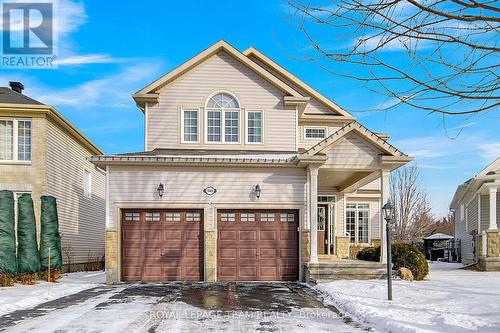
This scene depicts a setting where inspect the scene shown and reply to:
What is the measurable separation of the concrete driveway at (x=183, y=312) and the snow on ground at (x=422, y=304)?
55 cm

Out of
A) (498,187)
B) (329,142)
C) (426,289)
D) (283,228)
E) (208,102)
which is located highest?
(208,102)

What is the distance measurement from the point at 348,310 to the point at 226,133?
9604 millimetres

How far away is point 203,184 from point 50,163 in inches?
270

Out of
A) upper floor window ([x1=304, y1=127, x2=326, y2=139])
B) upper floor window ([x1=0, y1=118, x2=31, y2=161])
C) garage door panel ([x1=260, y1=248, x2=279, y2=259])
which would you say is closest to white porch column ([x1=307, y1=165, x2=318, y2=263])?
garage door panel ([x1=260, y1=248, x2=279, y2=259])

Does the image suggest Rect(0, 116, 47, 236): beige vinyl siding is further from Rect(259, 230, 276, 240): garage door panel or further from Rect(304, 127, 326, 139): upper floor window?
Rect(304, 127, 326, 139): upper floor window

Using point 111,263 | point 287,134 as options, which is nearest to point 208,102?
point 287,134

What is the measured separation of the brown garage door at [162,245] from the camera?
15594mm

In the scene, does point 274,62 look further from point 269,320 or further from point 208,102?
point 269,320

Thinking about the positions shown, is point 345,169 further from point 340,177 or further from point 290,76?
point 290,76

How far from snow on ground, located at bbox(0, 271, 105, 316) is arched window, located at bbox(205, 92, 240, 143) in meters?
6.49

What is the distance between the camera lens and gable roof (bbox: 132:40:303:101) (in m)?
18.2

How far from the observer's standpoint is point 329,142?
15.3 meters

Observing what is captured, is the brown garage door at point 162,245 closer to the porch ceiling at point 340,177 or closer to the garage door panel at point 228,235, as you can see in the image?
the garage door panel at point 228,235

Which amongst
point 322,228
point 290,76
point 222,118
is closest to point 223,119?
point 222,118
